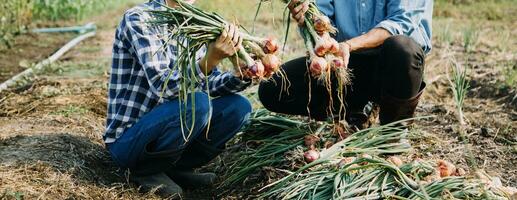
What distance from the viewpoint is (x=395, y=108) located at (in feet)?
10.8

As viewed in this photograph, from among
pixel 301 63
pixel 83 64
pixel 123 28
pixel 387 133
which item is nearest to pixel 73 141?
pixel 123 28

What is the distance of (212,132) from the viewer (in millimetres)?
3219

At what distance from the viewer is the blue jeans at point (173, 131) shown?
299 centimetres

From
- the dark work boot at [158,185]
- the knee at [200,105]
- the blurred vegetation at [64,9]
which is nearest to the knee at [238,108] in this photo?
the knee at [200,105]

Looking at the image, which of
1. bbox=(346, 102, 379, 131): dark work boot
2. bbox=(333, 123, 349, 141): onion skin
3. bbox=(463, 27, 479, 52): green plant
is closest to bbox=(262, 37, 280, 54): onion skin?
bbox=(333, 123, 349, 141): onion skin

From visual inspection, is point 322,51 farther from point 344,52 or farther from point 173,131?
point 173,131

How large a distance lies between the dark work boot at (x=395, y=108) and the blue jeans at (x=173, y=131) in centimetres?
59

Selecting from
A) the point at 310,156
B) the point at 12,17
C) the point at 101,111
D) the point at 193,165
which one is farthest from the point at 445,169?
the point at 12,17

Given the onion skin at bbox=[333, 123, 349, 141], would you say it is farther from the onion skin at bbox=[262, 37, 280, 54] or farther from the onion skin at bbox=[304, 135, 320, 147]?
the onion skin at bbox=[262, 37, 280, 54]

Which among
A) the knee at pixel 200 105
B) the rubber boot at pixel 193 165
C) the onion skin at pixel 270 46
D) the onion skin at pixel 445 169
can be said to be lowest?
the rubber boot at pixel 193 165

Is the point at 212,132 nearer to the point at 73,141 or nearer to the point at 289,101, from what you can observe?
the point at 289,101

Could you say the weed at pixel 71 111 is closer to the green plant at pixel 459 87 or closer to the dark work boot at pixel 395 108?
the dark work boot at pixel 395 108

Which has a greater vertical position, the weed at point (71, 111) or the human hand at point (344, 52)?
the human hand at point (344, 52)

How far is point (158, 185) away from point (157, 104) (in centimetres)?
34
